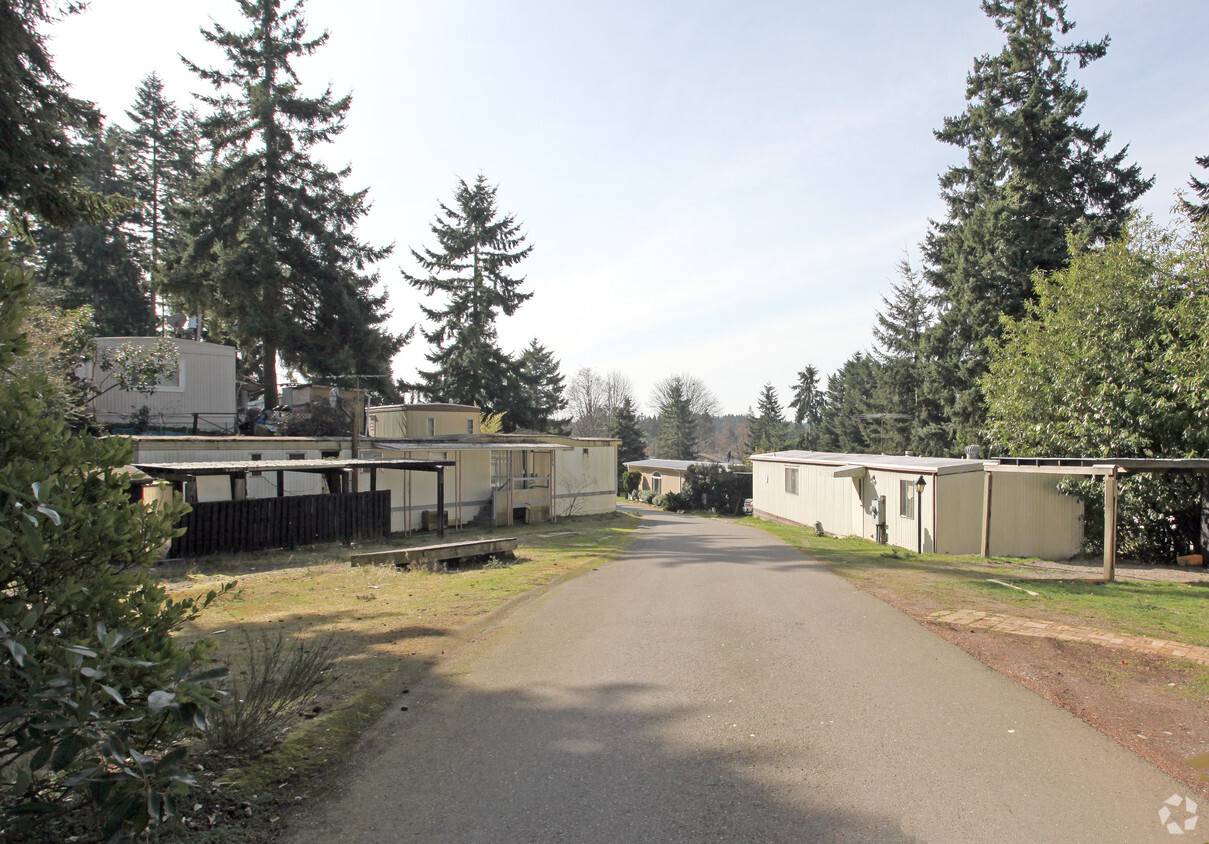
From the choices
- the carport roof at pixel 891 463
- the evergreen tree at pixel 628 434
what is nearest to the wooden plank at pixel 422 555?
the carport roof at pixel 891 463

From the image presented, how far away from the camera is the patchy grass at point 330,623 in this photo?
12.1 feet

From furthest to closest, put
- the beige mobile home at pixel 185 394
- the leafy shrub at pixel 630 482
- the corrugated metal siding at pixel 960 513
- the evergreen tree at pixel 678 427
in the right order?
the evergreen tree at pixel 678 427 → the leafy shrub at pixel 630 482 → the beige mobile home at pixel 185 394 → the corrugated metal siding at pixel 960 513

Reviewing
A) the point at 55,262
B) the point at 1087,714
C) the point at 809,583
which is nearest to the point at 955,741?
the point at 1087,714

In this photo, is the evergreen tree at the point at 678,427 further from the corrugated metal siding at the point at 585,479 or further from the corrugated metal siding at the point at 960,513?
the corrugated metal siding at the point at 960,513

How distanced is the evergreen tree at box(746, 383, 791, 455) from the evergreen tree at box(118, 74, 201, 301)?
46.8 meters

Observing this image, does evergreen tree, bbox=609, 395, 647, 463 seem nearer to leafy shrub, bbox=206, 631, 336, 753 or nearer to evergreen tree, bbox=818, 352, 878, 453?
evergreen tree, bbox=818, 352, 878, 453

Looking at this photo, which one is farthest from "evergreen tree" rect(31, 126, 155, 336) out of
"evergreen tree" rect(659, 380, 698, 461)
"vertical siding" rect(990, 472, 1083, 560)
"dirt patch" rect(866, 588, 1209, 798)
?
"evergreen tree" rect(659, 380, 698, 461)

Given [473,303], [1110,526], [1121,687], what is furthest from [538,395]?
[1121,687]

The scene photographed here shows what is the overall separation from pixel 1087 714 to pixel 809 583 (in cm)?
612

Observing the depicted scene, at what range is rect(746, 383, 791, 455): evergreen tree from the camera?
66.2 m

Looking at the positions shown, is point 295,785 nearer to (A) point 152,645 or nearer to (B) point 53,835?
(B) point 53,835

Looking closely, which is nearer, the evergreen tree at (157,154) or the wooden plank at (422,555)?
the wooden plank at (422,555)

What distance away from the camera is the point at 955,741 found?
14.7ft

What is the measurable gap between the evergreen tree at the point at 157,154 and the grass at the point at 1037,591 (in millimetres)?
40154
